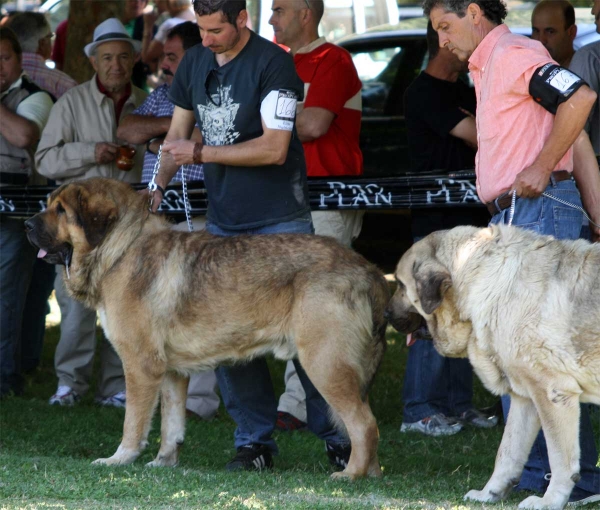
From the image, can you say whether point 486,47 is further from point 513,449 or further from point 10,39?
point 10,39

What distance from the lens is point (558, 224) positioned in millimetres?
4848

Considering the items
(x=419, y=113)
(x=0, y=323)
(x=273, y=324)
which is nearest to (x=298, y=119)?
(x=419, y=113)

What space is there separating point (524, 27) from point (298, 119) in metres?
5.09

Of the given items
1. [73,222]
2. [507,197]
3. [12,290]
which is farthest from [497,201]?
[12,290]

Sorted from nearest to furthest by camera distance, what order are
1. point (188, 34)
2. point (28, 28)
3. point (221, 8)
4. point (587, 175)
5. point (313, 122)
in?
point (587, 175) < point (221, 8) < point (313, 122) < point (188, 34) < point (28, 28)

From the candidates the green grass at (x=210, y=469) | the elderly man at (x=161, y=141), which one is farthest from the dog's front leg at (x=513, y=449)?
the elderly man at (x=161, y=141)

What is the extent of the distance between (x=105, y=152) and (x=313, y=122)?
5.88 ft

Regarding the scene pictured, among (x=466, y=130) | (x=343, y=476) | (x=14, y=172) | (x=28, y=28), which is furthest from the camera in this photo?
(x=28, y=28)

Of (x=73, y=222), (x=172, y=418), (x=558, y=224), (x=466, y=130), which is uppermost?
(x=466, y=130)

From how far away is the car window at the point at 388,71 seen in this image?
11086 mm

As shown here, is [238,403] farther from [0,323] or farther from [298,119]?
[0,323]

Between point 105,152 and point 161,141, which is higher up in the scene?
point 161,141

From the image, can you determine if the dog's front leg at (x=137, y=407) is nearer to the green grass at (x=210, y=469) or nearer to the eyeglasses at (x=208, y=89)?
the green grass at (x=210, y=469)

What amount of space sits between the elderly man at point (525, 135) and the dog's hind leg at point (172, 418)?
1935 mm
